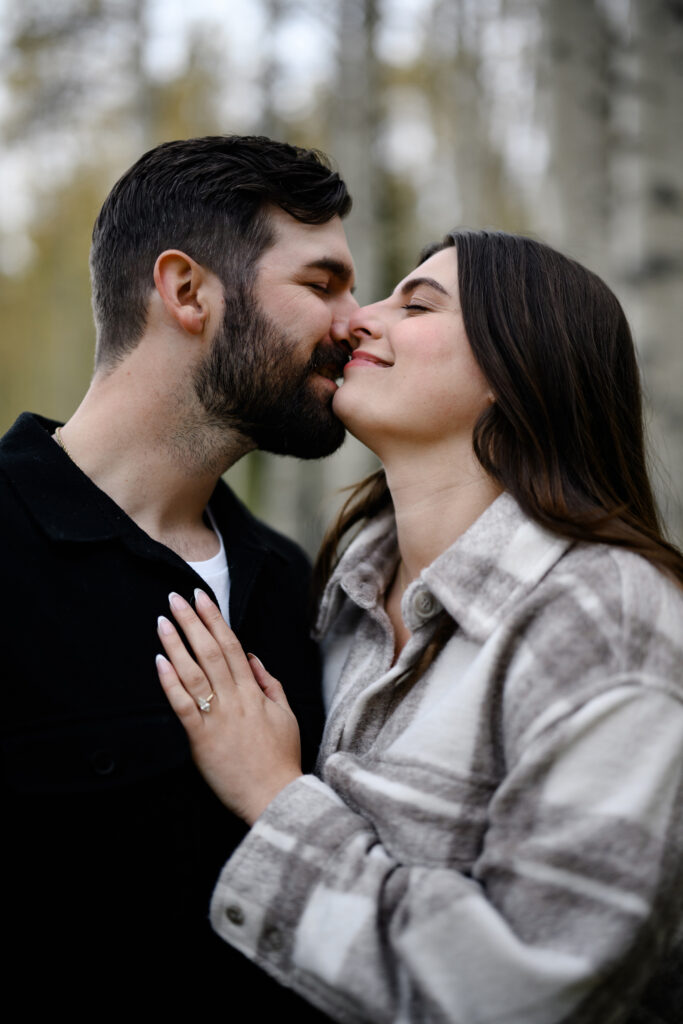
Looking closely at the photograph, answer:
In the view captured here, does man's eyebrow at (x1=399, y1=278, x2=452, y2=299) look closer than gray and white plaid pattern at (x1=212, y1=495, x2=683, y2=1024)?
No

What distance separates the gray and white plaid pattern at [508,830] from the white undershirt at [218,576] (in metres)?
0.57

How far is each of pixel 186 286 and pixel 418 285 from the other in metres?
0.65

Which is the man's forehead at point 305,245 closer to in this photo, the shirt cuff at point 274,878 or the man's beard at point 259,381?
the man's beard at point 259,381

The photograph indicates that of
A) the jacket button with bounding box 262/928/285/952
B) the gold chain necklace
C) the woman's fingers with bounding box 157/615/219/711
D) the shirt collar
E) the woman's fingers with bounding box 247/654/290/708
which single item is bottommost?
the jacket button with bounding box 262/928/285/952

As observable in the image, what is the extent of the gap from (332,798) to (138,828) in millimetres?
426

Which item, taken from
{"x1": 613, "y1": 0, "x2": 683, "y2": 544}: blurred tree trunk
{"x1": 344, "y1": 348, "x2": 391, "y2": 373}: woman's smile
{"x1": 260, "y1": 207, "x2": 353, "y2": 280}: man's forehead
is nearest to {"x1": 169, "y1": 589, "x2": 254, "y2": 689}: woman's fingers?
{"x1": 344, "y1": 348, "x2": 391, "y2": 373}: woman's smile

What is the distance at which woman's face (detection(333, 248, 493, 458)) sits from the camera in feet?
7.40

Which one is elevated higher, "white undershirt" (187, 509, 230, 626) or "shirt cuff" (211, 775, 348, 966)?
"white undershirt" (187, 509, 230, 626)

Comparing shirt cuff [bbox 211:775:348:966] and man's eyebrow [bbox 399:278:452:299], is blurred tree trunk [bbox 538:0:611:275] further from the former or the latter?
shirt cuff [bbox 211:775:348:966]

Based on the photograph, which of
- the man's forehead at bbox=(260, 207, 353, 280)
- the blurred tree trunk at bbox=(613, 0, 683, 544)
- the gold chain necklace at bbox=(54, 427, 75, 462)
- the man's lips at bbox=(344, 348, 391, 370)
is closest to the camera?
the gold chain necklace at bbox=(54, 427, 75, 462)

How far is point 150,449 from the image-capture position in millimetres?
2406

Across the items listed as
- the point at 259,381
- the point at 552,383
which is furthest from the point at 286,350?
the point at 552,383

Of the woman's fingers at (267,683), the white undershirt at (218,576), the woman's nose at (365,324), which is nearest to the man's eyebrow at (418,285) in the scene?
the woman's nose at (365,324)

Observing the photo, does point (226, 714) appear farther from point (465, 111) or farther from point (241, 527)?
point (465, 111)
